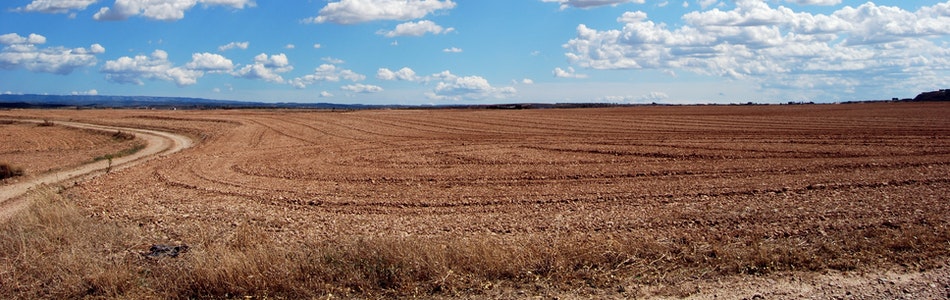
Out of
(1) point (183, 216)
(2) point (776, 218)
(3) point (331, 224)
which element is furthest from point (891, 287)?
(1) point (183, 216)

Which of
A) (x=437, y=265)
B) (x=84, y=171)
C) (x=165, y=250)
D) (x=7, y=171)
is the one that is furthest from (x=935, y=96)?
(x=165, y=250)

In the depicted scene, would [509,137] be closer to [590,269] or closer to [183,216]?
[183,216]

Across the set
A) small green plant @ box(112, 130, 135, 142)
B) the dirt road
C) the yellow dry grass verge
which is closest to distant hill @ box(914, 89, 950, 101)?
the dirt road

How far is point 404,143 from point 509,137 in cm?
589

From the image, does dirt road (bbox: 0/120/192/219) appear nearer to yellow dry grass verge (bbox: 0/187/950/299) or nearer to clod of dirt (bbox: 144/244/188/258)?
clod of dirt (bbox: 144/244/188/258)

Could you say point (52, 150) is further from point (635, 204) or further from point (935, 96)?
point (935, 96)

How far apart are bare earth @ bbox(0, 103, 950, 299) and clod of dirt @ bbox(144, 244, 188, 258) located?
65 centimetres

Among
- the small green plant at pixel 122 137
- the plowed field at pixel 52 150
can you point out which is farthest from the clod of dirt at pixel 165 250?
the small green plant at pixel 122 137

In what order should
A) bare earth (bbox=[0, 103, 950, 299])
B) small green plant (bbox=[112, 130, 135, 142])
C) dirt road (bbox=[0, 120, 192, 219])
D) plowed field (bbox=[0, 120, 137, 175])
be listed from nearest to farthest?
bare earth (bbox=[0, 103, 950, 299]), dirt road (bbox=[0, 120, 192, 219]), plowed field (bbox=[0, 120, 137, 175]), small green plant (bbox=[112, 130, 135, 142])

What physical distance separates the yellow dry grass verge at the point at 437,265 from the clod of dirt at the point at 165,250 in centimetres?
23

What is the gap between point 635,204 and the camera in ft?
43.6

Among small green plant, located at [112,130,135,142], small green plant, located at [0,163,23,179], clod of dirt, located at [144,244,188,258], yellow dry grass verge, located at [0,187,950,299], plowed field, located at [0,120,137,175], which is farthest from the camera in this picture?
small green plant, located at [112,130,135,142]

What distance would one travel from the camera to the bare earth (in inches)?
302

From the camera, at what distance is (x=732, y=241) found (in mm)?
9438
